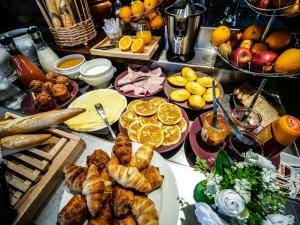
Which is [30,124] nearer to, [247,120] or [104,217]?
[104,217]

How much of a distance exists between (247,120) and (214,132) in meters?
0.27

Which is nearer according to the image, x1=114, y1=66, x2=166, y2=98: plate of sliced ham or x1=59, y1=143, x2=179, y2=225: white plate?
x1=59, y1=143, x2=179, y2=225: white plate

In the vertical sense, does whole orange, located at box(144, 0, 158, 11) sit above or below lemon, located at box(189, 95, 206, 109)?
above

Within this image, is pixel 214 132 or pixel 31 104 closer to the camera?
pixel 214 132

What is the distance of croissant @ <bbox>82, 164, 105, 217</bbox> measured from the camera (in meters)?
0.73

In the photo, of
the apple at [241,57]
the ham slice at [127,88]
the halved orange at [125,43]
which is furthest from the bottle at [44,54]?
the apple at [241,57]

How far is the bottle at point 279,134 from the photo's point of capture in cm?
82

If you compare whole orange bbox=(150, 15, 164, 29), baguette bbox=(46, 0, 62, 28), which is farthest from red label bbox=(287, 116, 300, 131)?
baguette bbox=(46, 0, 62, 28)

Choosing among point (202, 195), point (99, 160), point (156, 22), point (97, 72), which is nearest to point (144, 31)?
point (156, 22)

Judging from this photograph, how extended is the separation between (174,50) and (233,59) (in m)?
0.47

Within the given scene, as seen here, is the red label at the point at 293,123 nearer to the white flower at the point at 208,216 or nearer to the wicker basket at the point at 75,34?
the white flower at the point at 208,216

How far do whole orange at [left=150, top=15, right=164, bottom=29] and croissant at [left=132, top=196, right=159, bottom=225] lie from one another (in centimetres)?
149

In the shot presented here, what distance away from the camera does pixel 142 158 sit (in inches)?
33.8

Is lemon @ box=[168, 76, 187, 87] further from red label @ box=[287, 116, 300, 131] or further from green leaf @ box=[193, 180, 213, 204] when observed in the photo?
green leaf @ box=[193, 180, 213, 204]
